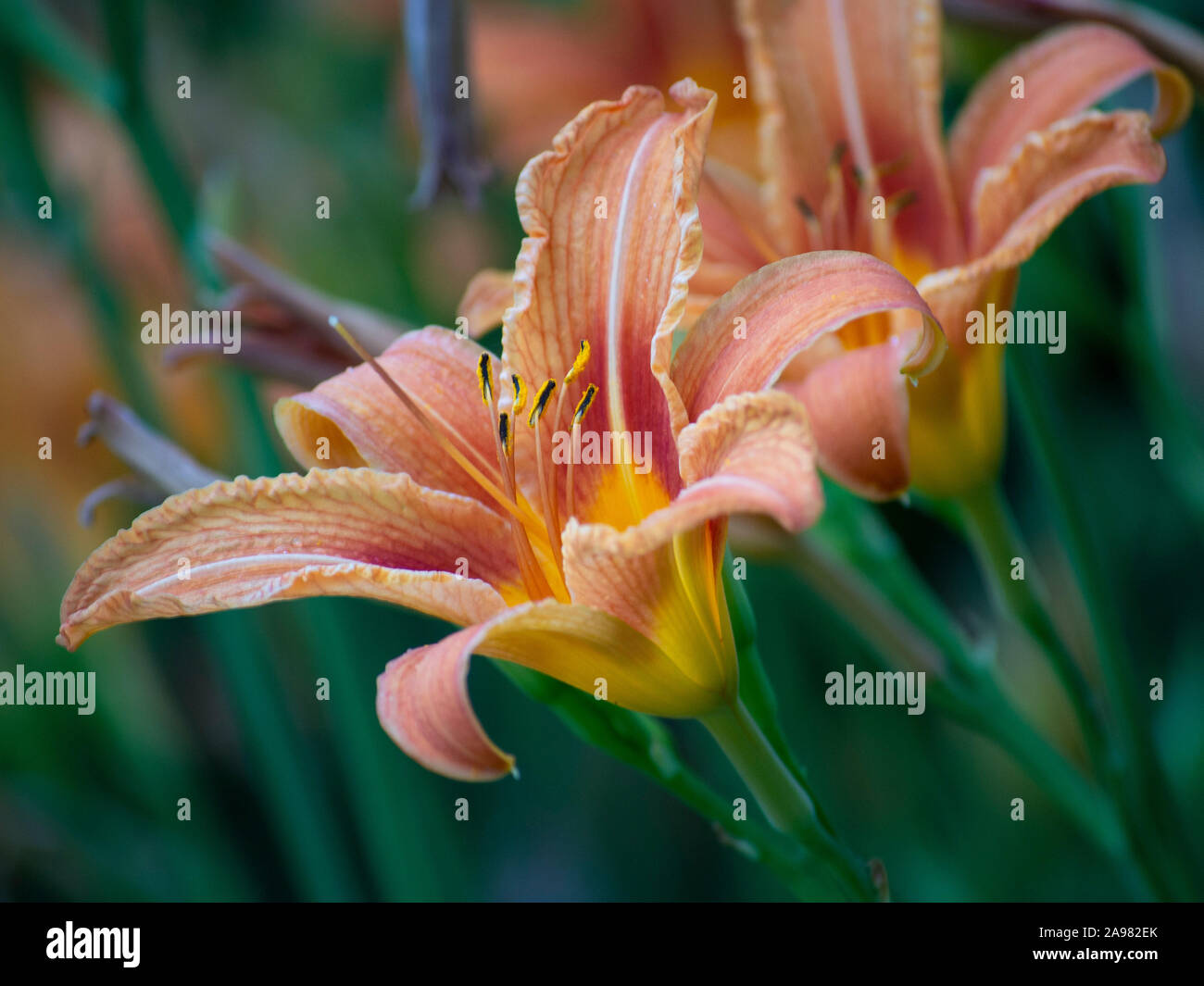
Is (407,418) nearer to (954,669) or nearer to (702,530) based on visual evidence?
(702,530)

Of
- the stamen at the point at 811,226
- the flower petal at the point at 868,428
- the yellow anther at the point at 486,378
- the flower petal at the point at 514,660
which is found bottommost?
the flower petal at the point at 514,660

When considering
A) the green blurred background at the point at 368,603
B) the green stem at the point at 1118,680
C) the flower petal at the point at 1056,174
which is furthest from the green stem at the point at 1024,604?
the green blurred background at the point at 368,603

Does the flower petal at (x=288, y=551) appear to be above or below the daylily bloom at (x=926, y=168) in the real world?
below

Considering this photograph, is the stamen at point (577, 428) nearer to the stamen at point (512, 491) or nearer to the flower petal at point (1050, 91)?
the stamen at point (512, 491)

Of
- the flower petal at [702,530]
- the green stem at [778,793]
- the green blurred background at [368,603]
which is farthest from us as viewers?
the green blurred background at [368,603]

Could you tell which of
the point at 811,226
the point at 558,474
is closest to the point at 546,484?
the point at 558,474

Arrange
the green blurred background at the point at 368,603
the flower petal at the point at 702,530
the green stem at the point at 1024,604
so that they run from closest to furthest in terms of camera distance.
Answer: the flower petal at the point at 702,530 < the green stem at the point at 1024,604 < the green blurred background at the point at 368,603

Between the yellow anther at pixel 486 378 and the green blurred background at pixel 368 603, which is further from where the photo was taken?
the green blurred background at pixel 368 603
